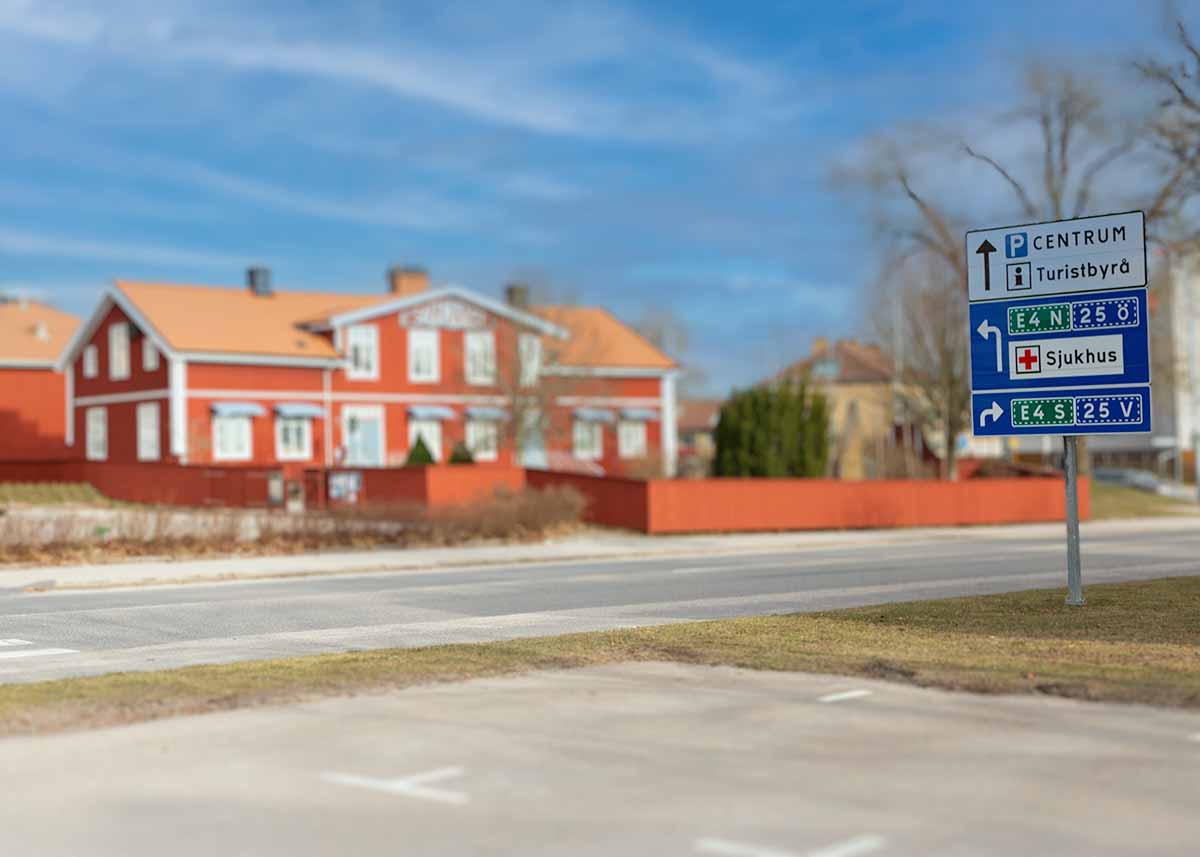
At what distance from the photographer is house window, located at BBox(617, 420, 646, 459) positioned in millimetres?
61281

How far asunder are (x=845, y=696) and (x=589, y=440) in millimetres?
50690

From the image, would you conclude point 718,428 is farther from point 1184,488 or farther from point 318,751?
point 1184,488

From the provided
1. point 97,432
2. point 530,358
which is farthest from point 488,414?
point 97,432

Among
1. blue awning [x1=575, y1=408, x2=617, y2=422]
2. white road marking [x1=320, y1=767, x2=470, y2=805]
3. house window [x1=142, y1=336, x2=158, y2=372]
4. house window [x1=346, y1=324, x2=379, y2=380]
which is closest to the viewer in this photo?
white road marking [x1=320, y1=767, x2=470, y2=805]

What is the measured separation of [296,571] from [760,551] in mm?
10909

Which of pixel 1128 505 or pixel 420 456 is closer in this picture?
pixel 420 456

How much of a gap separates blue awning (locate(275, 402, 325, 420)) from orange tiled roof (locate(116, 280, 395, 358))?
174cm

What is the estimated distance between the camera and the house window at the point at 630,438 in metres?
61.3

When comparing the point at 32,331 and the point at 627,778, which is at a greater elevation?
the point at 32,331

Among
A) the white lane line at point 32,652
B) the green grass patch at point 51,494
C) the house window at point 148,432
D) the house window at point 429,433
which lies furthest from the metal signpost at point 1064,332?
the house window at point 429,433

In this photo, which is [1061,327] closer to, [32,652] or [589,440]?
[32,652]

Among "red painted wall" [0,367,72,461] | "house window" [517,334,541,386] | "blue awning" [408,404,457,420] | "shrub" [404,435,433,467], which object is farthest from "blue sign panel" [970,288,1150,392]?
"red painted wall" [0,367,72,461]

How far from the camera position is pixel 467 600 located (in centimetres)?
1869

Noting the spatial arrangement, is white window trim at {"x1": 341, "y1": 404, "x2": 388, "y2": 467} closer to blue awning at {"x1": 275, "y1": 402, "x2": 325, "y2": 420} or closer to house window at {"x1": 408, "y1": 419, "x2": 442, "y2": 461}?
house window at {"x1": 408, "y1": 419, "x2": 442, "y2": 461}
